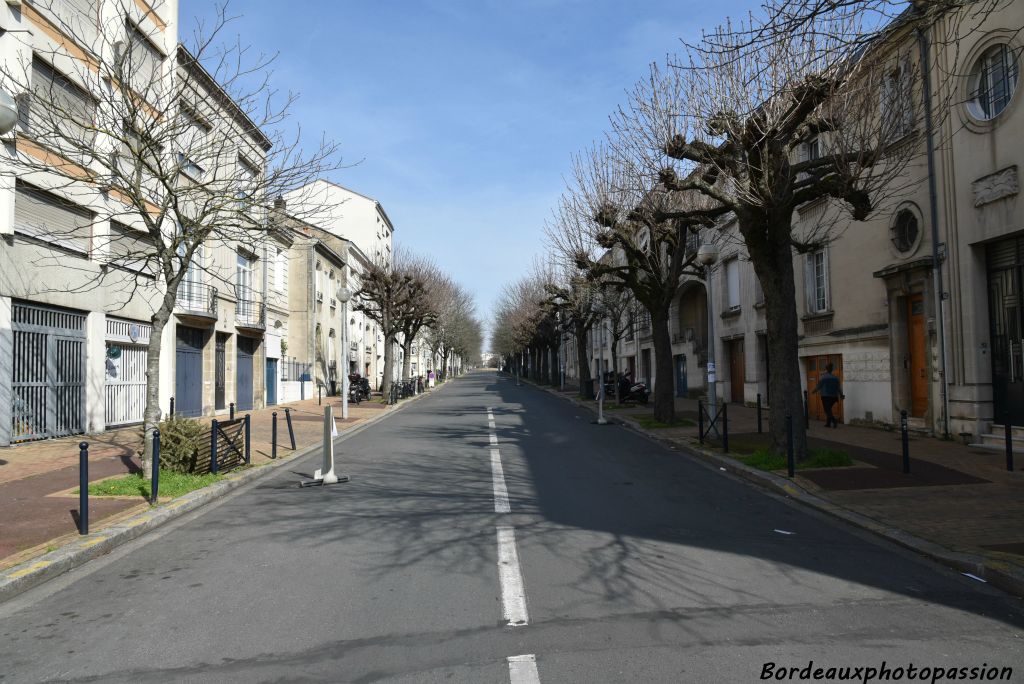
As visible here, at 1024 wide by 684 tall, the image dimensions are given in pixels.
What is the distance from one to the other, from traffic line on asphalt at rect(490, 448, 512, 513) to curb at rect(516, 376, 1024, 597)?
349 cm

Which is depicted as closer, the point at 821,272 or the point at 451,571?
the point at 451,571

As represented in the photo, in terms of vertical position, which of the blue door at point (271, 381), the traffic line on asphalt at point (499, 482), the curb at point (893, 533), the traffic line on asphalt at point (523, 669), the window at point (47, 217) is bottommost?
the curb at point (893, 533)

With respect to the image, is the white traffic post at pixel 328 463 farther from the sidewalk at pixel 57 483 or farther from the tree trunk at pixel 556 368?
the tree trunk at pixel 556 368

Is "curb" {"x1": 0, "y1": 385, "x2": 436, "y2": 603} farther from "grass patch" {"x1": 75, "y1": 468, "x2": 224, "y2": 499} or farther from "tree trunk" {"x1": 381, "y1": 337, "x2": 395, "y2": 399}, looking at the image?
"tree trunk" {"x1": 381, "y1": 337, "x2": 395, "y2": 399}

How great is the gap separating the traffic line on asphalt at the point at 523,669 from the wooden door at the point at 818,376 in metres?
16.4

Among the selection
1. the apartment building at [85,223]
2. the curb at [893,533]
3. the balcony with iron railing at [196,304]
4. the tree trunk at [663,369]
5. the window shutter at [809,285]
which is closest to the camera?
the curb at [893,533]

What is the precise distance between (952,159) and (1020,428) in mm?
5038

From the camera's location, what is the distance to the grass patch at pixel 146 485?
29.3ft

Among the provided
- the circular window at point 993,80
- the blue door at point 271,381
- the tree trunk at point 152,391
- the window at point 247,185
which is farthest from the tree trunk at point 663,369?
the blue door at point 271,381

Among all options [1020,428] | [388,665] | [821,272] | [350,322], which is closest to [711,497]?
[388,665]

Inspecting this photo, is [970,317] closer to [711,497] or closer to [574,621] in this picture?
[711,497]

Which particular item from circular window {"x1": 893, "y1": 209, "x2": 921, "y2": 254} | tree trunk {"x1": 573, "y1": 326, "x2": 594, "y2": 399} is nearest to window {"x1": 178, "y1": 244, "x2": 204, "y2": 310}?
tree trunk {"x1": 573, "y1": 326, "x2": 594, "y2": 399}

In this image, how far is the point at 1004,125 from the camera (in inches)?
483

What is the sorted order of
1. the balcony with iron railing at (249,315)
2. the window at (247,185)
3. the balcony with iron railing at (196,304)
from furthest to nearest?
the balcony with iron railing at (249,315) < the balcony with iron railing at (196,304) < the window at (247,185)
